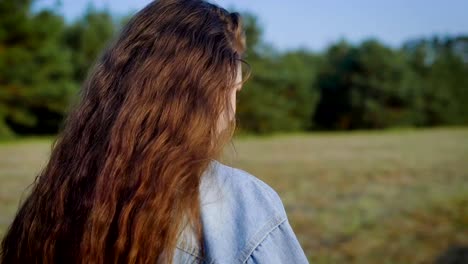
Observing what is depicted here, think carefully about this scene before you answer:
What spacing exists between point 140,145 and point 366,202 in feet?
18.3

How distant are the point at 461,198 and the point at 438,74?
1258 inches

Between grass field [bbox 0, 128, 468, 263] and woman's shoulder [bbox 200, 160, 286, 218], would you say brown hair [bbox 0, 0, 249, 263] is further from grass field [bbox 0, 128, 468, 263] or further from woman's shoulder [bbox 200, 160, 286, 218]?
grass field [bbox 0, 128, 468, 263]

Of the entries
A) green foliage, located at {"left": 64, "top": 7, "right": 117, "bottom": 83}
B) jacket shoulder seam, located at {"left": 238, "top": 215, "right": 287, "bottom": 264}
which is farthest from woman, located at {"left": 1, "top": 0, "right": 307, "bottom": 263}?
green foliage, located at {"left": 64, "top": 7, "right": 117, "bottom": 83}

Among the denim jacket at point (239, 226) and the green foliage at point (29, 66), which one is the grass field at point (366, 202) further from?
the green foliage at point (29, 66)

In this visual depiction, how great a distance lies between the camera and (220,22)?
1.06 m

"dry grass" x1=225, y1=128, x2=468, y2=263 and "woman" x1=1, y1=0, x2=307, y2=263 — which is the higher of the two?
"woman" x1=1, y1=0, x2=307, y2=263

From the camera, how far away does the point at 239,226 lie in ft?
2.93

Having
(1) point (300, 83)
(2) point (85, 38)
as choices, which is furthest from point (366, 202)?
(1) point (300, 83)

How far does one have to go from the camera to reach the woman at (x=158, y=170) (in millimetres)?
908

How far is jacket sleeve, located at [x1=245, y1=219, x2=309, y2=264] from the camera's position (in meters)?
0.88

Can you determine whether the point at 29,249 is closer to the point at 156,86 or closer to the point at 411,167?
the point at 156,86

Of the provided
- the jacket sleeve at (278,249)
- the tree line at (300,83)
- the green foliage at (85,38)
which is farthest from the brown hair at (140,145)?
the green foliage at (85,38)

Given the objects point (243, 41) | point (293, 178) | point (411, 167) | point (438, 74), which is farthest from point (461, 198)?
point (438, 74)

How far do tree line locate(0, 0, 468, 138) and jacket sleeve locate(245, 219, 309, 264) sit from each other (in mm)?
20435
